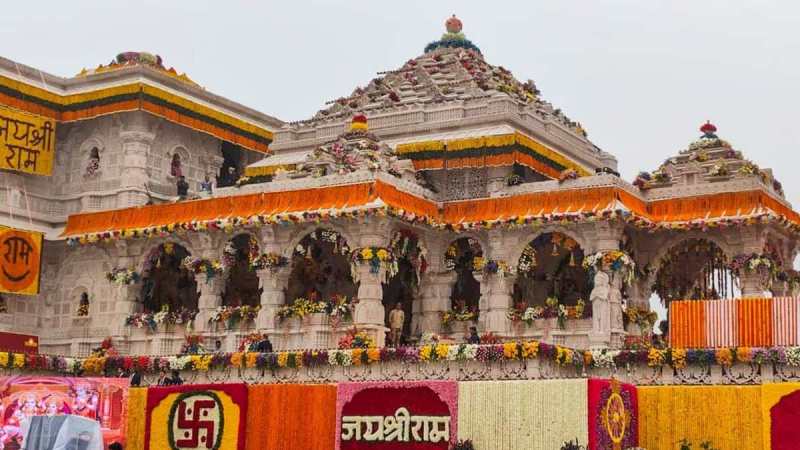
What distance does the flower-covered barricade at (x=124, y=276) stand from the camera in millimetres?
36688

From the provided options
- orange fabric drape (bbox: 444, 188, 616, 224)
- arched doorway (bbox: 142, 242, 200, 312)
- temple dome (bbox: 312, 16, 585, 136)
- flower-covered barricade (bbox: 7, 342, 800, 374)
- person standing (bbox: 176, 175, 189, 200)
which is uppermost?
temple dome (bbox: 312, 16, 585, 136)

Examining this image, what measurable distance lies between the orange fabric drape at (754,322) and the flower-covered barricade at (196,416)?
10.2 metres

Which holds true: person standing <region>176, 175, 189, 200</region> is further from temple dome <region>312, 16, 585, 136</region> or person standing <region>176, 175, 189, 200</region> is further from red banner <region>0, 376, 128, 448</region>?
red banner <region>0, 376, 128, 448</region>

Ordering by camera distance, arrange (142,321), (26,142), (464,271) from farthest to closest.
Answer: (26,142) < (142,321) < (464,271)

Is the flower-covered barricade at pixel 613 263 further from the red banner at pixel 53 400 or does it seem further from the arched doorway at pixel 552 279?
the red banner at pixel 53 400

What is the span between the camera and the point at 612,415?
2033cm

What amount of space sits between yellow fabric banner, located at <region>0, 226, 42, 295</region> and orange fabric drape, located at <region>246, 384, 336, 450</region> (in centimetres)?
1613

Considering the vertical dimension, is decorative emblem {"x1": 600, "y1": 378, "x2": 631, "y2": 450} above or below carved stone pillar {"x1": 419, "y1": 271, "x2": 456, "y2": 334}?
below

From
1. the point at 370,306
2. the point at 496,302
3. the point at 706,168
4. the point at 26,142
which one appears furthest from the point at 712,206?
the point at 26,142

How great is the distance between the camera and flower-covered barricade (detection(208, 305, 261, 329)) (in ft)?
112

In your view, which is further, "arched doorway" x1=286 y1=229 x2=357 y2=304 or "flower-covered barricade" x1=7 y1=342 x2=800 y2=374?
"arched doorway" x1=286 y1=229 x2=357 y2=304

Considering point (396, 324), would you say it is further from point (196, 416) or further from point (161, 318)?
point (196, 416)

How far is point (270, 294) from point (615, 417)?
49.8ft

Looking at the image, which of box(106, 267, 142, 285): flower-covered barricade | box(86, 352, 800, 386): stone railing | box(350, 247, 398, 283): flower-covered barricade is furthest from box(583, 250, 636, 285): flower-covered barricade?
box(106, 267, 142, 285): flower-covered barricade
